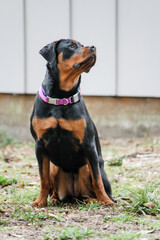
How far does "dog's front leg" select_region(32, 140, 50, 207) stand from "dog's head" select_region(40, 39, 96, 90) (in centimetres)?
62

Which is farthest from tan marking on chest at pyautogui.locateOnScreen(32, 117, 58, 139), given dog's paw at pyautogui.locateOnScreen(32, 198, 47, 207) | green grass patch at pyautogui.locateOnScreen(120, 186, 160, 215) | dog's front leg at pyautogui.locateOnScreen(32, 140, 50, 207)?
green grass patch at pyautogui.locateOnScreen(120, 186, 160, 215)

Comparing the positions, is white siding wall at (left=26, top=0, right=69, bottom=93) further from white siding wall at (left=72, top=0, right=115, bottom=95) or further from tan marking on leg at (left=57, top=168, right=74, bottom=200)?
tan marking on leg at (left=57, top=168, right=74, bottom=200)

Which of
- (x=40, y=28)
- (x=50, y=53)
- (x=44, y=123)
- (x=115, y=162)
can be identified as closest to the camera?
(x=44, y=123)

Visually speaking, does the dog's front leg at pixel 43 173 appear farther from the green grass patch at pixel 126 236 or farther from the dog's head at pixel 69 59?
the green grass patch at pixel 126 236

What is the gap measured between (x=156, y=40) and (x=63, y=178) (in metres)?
4.32

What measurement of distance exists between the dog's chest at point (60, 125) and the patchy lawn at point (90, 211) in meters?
0.67

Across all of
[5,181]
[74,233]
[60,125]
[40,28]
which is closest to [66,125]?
[60,125]

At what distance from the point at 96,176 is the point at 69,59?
1.11 m

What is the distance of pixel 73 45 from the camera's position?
3.66 meters

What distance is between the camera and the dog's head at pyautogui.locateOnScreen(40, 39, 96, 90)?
353 centimetres

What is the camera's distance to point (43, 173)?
12.2ft

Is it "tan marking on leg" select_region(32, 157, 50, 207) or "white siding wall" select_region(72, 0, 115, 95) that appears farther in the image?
"white siding wall" select_region(72, 0, 115, 95)

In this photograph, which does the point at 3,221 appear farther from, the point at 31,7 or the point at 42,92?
the point at 31,7

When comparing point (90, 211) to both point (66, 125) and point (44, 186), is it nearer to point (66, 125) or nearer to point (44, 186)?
point (44, 186)
